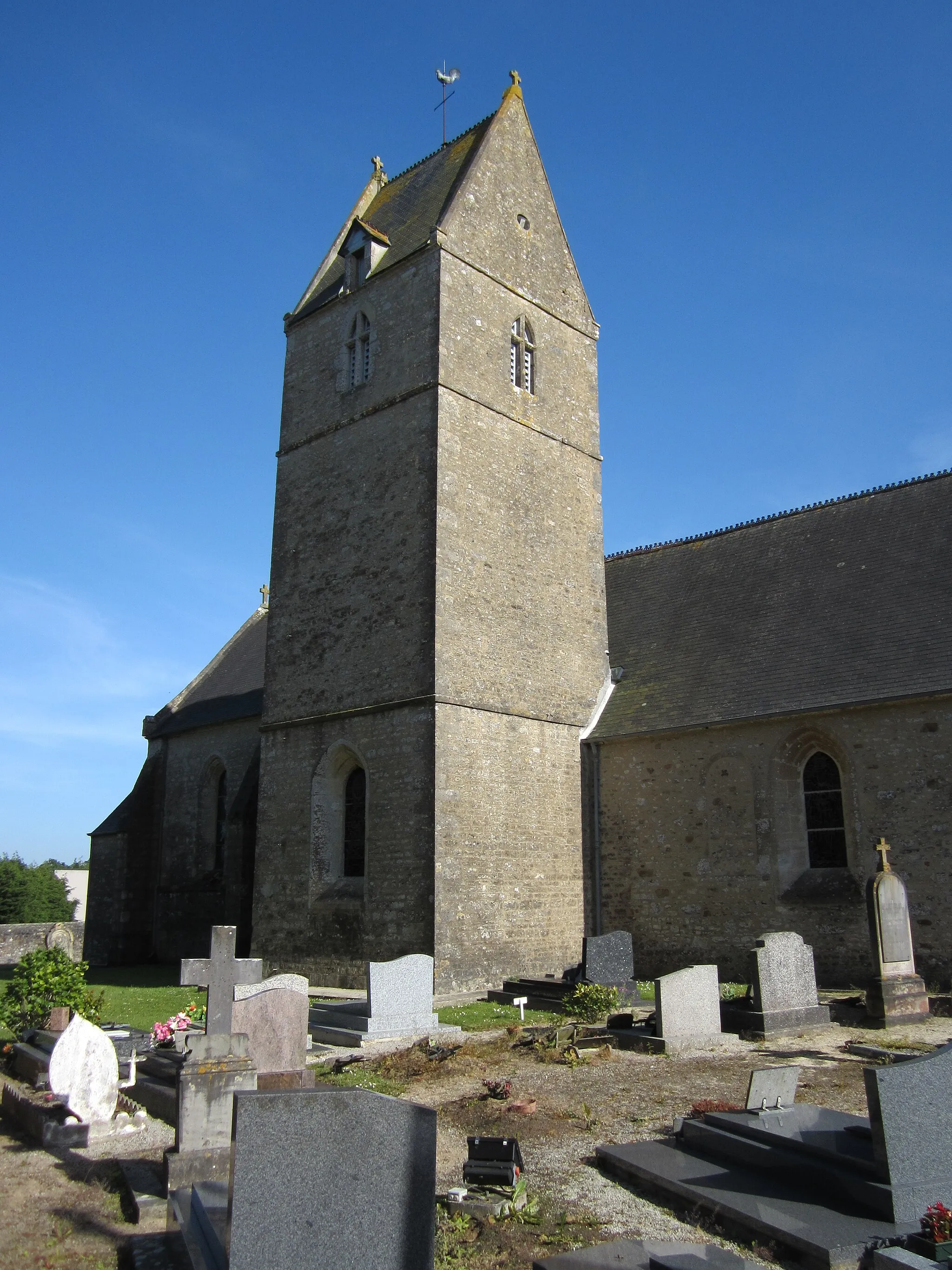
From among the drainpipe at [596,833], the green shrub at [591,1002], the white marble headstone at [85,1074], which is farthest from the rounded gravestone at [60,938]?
the drainpipe at [596,833]

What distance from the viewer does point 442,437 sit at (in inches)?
711

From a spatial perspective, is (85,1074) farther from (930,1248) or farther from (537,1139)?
(930,1248)

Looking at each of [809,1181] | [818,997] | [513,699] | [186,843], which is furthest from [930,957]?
[186,843]

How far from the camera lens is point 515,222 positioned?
20.8 metres

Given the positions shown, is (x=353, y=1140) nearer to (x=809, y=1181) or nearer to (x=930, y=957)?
(x=809, y=1181)

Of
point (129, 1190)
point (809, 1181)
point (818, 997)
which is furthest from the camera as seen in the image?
point (818, 997)

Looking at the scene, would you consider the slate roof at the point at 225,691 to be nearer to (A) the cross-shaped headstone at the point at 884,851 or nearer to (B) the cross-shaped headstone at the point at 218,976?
(A) the cross-shaped headstone at the point at 884,851

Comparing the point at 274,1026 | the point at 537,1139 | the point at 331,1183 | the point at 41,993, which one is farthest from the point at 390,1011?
the point at 331,1183

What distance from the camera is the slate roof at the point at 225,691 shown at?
25359 millimetres

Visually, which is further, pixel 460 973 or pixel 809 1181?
pixel 460 973

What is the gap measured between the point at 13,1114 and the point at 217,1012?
2979mm

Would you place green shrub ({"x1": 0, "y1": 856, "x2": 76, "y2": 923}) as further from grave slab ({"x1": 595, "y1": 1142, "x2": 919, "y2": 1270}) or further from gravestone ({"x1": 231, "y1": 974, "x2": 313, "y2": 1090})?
grave slab ({"x1": 595, "y1": 1142, "x2": 919, "y2": 1270})

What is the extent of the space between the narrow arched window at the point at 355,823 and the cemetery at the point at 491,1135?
5.52 meters

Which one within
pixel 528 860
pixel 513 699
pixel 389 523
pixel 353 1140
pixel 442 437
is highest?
pixel 442 437
